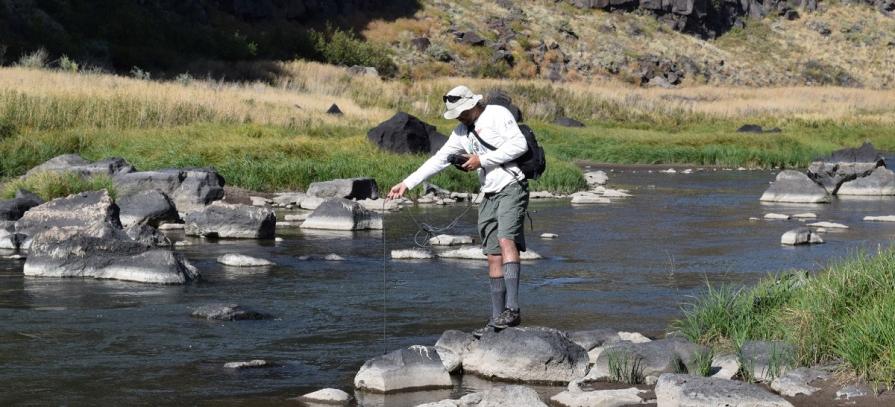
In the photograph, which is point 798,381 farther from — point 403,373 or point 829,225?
point 829,225

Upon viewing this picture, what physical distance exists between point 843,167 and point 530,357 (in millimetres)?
21072

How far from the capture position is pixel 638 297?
479 inches

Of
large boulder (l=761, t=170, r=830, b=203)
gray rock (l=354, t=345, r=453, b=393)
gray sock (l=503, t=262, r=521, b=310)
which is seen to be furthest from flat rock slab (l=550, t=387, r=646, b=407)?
large boulder (l=761, t=170, r=830, b=203)

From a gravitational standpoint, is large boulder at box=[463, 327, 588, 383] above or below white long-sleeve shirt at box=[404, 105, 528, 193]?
below

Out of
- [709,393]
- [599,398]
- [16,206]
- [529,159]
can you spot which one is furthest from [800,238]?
[16,206]

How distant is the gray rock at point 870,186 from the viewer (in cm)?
2653

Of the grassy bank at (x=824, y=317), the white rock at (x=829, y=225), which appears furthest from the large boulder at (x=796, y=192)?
the grassy bank at (x=824, y=317)

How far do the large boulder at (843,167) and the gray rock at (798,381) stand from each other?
19.5 meters

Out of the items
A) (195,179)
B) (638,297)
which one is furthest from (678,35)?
(638,297)

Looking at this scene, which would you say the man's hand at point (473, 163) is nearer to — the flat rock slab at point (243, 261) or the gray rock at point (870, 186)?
the flat rock slab at point (243, 261)

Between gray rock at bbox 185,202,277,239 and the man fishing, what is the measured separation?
784 cm

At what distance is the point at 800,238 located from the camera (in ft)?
55.4

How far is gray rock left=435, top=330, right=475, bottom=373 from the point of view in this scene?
8625 millimetres

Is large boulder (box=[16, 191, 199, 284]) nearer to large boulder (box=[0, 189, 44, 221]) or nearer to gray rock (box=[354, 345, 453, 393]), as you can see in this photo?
large boulder (box=[0, 189, 44, 221])
